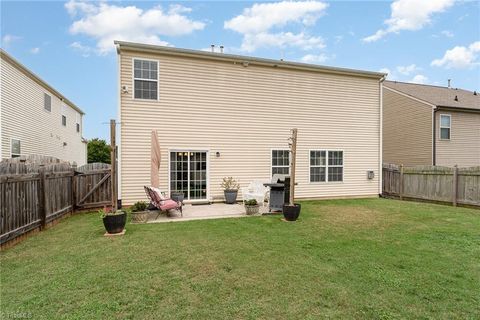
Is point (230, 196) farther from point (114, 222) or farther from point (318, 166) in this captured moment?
point (114, 222)

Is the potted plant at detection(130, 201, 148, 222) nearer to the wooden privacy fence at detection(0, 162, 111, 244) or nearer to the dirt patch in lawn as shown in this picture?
the wooden privacy fence at detection(0, 162, 111, 244)

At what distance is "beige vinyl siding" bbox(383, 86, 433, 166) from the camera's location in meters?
15.1

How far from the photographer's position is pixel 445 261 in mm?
4383

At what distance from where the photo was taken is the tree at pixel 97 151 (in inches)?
1222

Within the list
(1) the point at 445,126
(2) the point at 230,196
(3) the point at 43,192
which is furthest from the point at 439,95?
(3) the point at 43,192

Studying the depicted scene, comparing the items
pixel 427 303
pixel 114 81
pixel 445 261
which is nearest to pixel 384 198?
pixel 445 261

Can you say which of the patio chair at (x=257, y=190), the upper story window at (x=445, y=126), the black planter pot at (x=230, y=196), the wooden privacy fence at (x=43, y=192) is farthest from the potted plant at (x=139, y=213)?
the upper story window at (x=445, y=126)

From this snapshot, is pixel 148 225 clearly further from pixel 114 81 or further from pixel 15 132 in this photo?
pixel 15 132

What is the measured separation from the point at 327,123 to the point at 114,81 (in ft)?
28.4

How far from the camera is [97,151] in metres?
31.5

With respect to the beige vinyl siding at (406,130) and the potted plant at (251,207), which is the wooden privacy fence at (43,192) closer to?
the potted plant at (251,207)

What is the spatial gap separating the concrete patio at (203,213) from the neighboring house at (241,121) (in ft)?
2.75

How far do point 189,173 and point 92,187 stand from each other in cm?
327

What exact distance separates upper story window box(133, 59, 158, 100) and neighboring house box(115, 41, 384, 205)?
34 millimetres
